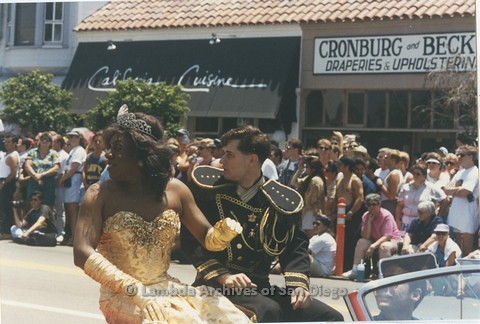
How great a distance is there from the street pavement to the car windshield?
1.52 m

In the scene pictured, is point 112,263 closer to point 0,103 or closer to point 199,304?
point 199,304

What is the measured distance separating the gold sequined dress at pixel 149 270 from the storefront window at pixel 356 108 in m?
13.0

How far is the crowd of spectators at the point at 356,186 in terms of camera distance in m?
9.68

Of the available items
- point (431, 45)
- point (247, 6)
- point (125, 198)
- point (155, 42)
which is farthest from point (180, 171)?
point (125, 198)

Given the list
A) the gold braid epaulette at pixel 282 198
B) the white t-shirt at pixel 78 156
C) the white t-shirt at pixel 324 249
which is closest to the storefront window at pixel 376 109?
the white t-shirt at pixel 78 156

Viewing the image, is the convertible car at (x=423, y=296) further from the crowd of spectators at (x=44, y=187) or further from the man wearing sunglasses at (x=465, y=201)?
the crowd of spectators at (x=44, y=187)

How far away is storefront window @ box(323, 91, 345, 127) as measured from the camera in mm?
17000

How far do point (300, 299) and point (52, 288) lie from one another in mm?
5424

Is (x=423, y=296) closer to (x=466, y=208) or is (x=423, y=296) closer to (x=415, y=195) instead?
(x=466, y=208)

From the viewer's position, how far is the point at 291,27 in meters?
15.1

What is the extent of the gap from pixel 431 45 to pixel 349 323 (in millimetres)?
11346

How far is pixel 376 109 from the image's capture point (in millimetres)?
16734

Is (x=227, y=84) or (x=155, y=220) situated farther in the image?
(x=227, y=84)

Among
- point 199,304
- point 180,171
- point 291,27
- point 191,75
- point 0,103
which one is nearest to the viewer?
point 199,304
